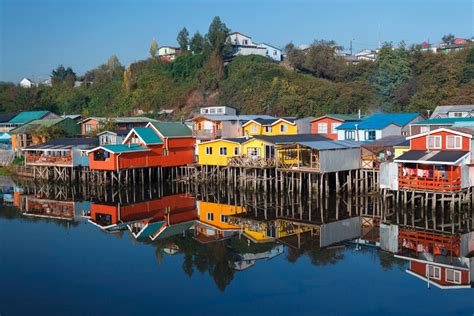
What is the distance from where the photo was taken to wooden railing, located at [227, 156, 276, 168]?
3609cm

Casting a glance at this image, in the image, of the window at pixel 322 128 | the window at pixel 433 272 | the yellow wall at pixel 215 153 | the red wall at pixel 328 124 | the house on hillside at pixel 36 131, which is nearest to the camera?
the window at pixel 433 272

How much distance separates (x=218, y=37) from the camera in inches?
2923

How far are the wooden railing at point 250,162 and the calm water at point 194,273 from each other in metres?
6.15

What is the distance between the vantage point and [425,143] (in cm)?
2939

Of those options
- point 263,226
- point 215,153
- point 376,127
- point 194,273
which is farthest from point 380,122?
point 194,273

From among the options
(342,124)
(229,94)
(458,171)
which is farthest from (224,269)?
(229,94)

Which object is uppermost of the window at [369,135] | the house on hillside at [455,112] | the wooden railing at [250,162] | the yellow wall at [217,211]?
the house on hillside at [455,112]

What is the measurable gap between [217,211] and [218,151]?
9.20m

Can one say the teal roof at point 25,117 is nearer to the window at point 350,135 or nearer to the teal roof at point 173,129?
the teal roof at point 173,129

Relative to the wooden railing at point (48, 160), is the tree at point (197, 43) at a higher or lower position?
higher

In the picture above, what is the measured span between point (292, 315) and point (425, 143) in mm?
17274

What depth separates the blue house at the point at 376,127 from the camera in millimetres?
39844

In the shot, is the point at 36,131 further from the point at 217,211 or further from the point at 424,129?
the point at 424,129

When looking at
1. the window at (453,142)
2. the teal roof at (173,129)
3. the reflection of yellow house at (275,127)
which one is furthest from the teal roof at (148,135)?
the window at (453,142)
